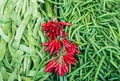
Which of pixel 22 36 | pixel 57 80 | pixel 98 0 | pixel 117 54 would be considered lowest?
pixel 57 80

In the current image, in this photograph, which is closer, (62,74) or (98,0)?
(62,74)

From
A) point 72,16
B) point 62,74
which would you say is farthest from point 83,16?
point 62,74

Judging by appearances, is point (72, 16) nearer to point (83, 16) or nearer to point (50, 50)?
point (83, 16)

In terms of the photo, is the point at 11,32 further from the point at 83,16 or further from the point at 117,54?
the point at 117,54

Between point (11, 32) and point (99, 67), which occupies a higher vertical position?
point (11, 32)

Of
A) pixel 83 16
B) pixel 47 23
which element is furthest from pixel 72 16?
pixel 47 23

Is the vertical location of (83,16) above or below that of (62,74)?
above
